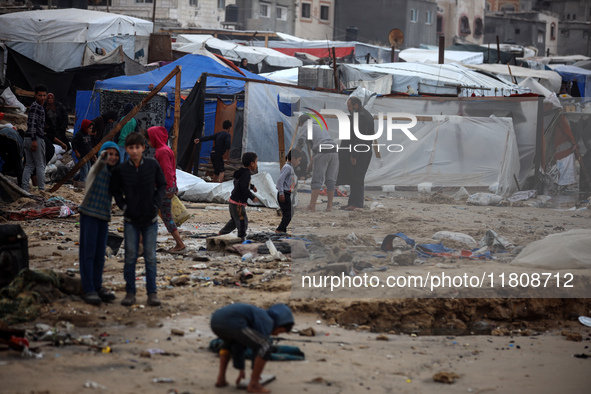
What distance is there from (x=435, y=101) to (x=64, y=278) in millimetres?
6479

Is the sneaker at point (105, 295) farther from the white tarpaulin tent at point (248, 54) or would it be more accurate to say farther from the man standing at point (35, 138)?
the white tarpaulin tent at point (248, 54)

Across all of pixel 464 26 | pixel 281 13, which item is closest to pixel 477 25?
pixel 464 26

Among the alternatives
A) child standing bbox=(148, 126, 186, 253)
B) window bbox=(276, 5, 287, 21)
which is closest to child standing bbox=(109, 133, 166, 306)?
child standing bbox=(148, 126, 186, 253)

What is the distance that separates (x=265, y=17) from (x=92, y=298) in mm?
39204

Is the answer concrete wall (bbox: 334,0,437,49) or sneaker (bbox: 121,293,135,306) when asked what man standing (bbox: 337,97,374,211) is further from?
concrete wall (bbox: 334,0,437,49)

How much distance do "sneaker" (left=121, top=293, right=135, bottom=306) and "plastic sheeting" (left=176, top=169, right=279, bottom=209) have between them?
20.2ft

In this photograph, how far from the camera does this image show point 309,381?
13.8 ft

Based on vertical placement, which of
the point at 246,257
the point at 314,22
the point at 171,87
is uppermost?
the point at 314,22

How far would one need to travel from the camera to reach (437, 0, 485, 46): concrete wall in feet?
172

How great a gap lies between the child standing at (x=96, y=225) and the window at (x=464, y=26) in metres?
52.0

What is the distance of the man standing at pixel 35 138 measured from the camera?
10.2 meters

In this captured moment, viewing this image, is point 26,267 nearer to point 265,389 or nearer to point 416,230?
point 265,389

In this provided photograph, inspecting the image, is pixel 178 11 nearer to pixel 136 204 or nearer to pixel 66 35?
pixel 66 35

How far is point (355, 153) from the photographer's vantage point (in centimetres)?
833
